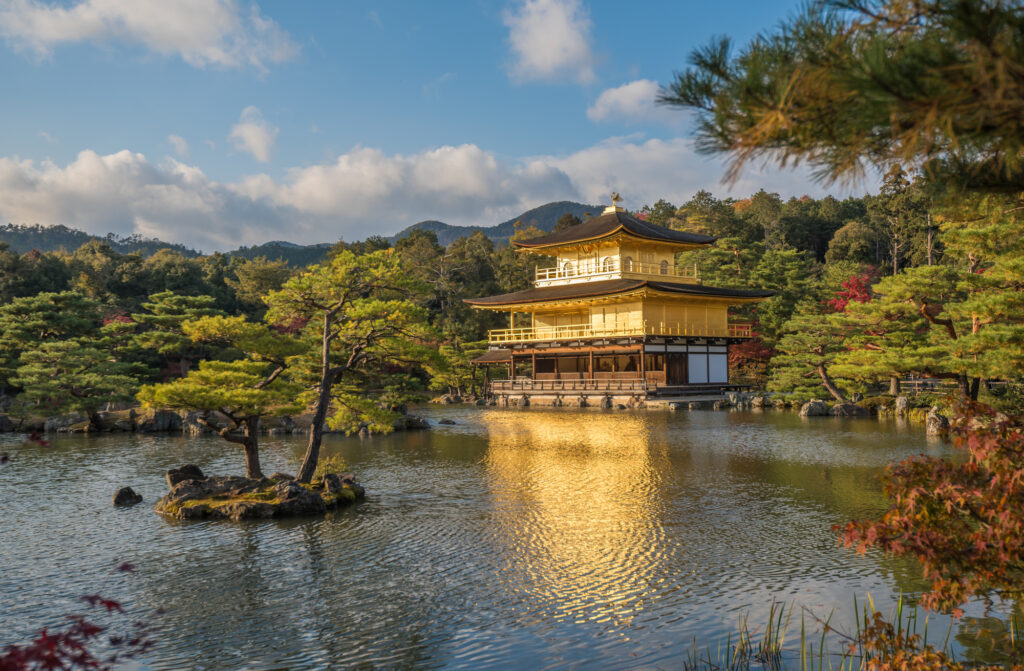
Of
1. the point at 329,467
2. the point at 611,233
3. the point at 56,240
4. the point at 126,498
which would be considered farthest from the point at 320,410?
the point at 56,240

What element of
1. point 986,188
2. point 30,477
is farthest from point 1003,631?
point 30,477

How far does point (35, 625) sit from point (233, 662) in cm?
234

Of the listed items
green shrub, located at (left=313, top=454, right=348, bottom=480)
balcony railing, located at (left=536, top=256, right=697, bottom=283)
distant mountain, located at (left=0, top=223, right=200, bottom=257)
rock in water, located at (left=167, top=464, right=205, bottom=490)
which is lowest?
green shrub, located at (left=313, top=454, right=348, bottom=480)

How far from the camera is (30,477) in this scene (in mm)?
14656

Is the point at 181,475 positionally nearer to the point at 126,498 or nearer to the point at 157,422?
the point at 126,498

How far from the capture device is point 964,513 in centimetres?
420

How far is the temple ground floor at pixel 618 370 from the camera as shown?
3175 centimetres

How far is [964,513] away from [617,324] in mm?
30380

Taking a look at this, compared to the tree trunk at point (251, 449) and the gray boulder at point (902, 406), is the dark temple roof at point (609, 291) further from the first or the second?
the tree trunk at point (251, 449)

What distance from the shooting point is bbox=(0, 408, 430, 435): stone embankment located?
23.0 metres

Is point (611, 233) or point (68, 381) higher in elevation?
point (611, 233)

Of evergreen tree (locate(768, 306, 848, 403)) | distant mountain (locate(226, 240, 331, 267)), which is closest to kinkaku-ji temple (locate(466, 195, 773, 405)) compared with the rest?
evergreen tree (locate(768, 306, 848, 403))

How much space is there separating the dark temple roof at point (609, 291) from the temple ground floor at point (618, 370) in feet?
7.42

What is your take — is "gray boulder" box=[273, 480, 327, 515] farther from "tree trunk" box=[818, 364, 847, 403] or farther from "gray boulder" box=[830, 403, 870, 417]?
"tree trunk" box=[818, 364, 847, 403]
